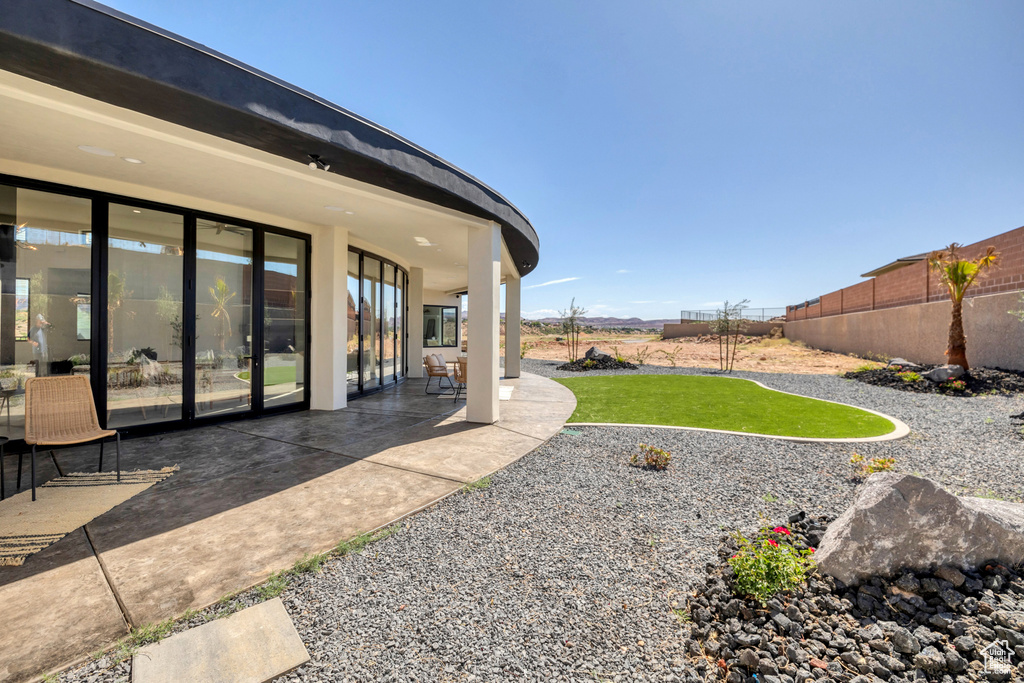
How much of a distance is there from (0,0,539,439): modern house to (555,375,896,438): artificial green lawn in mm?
2483

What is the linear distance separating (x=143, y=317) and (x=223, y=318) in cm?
87

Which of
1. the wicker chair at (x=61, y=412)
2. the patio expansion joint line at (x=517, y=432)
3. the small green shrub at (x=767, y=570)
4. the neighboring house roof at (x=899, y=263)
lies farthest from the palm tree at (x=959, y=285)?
the wicker chair at (x=61, y=412)

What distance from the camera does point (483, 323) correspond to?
593cm


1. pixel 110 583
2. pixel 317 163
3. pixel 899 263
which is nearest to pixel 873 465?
pixel 110 583

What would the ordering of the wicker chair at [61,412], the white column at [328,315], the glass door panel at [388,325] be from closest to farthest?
the wicker chair at [61,412], the white column at [328,315], the glass door panel at [388,325]

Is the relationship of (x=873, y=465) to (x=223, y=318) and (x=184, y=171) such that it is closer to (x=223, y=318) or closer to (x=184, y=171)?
(x=184, y=171)

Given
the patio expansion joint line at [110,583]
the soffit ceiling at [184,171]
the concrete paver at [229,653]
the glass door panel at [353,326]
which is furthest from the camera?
the glass door panel at [353,326]

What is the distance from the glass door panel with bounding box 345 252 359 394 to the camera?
7.71 metres

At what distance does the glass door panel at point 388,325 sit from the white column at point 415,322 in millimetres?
1495

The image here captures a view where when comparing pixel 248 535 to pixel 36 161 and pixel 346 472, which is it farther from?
pixel 36 161

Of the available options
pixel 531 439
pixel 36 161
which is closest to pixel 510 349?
pixel 531 439

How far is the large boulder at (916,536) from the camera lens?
2.03m

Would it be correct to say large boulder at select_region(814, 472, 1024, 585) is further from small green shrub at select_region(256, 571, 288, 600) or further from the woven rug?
the woven rug

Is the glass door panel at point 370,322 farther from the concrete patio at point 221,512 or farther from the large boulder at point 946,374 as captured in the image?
the large boulder at point 946,374
